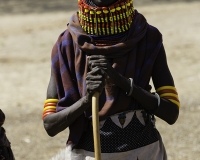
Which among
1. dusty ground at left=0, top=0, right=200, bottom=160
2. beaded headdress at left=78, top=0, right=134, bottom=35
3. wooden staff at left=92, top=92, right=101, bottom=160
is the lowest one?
dusty ground at left=0, top=0, right=200, bottom=160

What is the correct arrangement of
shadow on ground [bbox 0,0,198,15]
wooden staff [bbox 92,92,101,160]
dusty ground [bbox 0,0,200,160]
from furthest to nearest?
shadow on ground [bbox 0,0,198,15], dusty ground [bbox 0,0,200,160], wooden staff [bbox 92,92,101,160]

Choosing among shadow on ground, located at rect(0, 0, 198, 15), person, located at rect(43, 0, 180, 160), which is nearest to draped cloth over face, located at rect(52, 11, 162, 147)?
person, located at rect(43, 0, 180, 160)

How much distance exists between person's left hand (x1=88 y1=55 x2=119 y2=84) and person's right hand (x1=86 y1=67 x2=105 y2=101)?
2 cm

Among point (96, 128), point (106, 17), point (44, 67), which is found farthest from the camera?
point (44, 67)

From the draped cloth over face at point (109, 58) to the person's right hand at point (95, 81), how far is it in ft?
0.42

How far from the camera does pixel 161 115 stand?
3.30m

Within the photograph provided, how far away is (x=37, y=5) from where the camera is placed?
64.6ft

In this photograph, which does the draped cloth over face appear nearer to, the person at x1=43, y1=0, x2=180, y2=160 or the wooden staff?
the person at x1=43, y1=0, x2=180, y2=160

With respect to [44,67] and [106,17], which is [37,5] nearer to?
[44,67]

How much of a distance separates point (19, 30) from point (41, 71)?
429cm

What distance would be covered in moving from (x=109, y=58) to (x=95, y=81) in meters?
0.24

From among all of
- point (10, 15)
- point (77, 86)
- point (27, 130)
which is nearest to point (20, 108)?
point (27, 130)

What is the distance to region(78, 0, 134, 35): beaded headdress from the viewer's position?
3.20 metres

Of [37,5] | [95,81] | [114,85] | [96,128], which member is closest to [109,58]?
[114,85]
